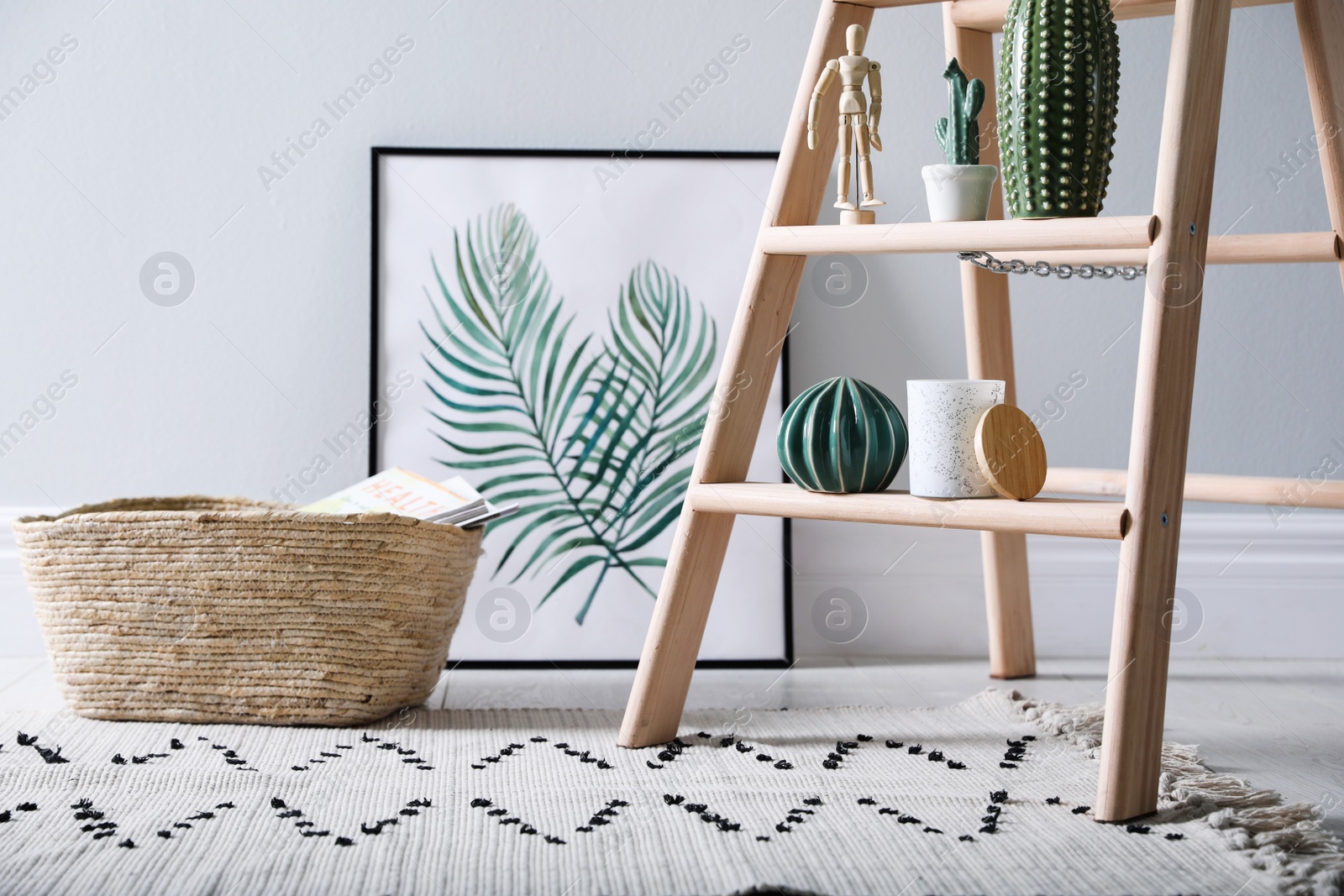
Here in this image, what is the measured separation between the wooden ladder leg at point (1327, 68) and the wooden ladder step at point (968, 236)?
306 mm

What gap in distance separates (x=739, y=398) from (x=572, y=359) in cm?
59

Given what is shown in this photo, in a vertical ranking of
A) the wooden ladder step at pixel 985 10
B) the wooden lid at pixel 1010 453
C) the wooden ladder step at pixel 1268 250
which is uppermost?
the wooden ladder step at pixel 985 10

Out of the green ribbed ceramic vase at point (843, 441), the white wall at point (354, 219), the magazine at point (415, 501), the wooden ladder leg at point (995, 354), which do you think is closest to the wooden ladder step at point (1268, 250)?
the wooden ladder leg at point (995, 354)

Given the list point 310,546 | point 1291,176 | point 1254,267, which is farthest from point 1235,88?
point 310,546

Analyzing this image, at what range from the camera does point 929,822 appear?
915 mm

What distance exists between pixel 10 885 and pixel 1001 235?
90 centimetres

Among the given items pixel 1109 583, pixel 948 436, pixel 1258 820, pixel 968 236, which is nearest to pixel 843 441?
pixel 948 436

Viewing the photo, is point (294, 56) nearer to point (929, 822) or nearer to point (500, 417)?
point (500, 417)

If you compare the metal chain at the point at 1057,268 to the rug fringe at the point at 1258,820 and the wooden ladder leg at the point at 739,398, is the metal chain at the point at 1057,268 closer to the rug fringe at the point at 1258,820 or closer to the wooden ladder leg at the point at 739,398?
the wooden ladder leg at the point at 739,398

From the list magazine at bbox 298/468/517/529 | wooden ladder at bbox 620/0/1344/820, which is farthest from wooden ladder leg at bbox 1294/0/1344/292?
magazine at bbox 298/468/517/529

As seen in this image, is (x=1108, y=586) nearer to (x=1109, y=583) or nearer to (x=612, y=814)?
(x=1109, y=583)

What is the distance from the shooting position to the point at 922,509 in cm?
96

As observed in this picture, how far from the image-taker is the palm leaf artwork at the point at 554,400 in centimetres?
166

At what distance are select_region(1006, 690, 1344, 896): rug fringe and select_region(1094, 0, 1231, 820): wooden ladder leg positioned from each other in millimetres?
55
